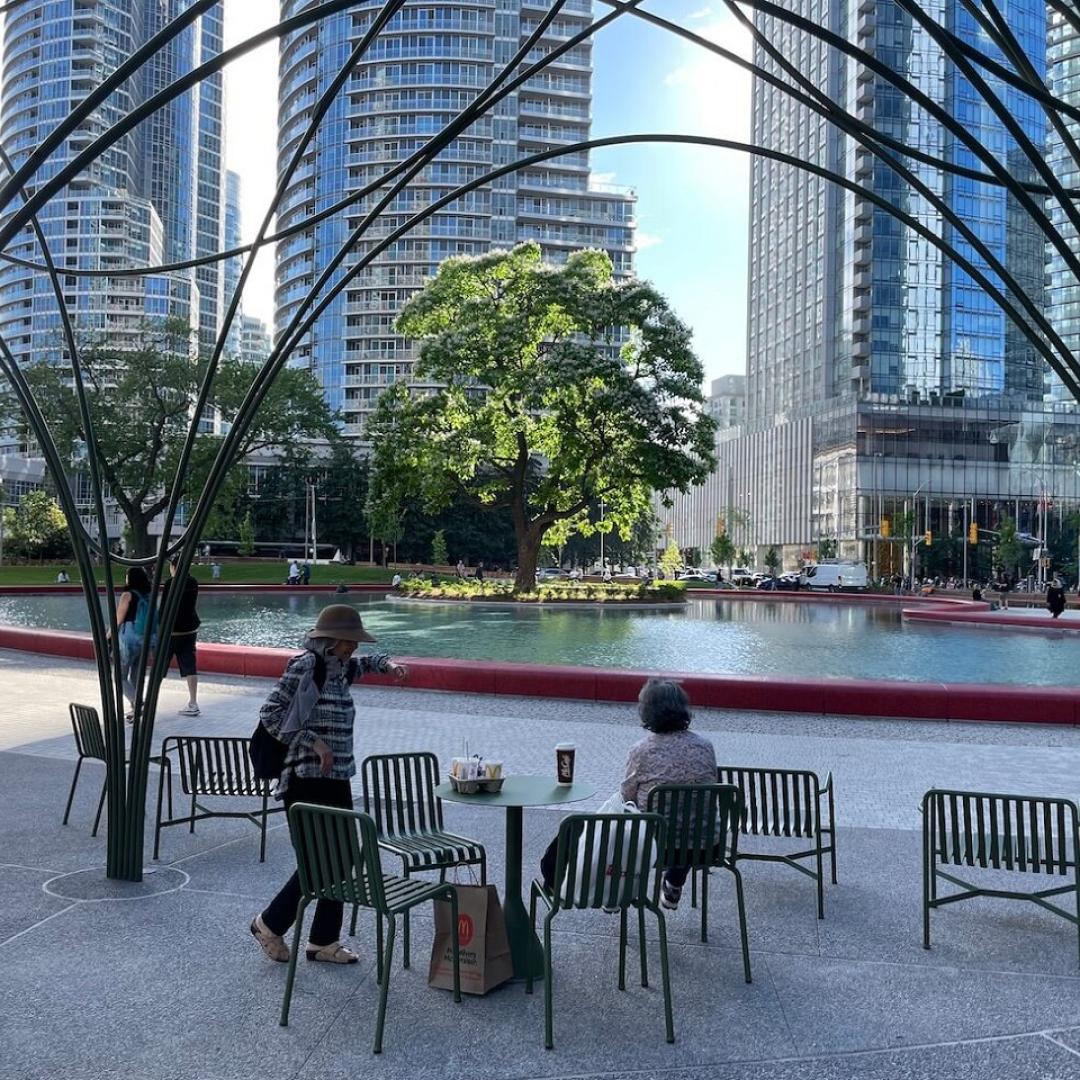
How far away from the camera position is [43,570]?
215 ft

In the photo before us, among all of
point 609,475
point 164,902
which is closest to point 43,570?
point 609,475

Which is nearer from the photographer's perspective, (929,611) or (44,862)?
(44,862)

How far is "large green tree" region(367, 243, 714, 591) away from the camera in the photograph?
43500 mm

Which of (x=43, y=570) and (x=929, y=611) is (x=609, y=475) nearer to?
(x=929, y=611)

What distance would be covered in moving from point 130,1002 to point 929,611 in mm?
38493

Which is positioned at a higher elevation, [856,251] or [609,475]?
[856,251]

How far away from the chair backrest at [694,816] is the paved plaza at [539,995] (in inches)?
20.5

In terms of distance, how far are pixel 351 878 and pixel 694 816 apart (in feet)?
6.19

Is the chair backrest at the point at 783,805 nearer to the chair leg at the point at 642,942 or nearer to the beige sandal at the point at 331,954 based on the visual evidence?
the chair leg at the point at 642,942

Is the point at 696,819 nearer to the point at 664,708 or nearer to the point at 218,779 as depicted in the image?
the point at 664,708

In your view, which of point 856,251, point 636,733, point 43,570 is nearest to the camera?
point 636,733

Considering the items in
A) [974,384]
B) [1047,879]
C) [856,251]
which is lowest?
[1047,879]

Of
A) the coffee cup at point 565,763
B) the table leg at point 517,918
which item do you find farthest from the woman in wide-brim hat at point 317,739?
the coffee cup at point 565,763

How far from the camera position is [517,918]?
5602mm
